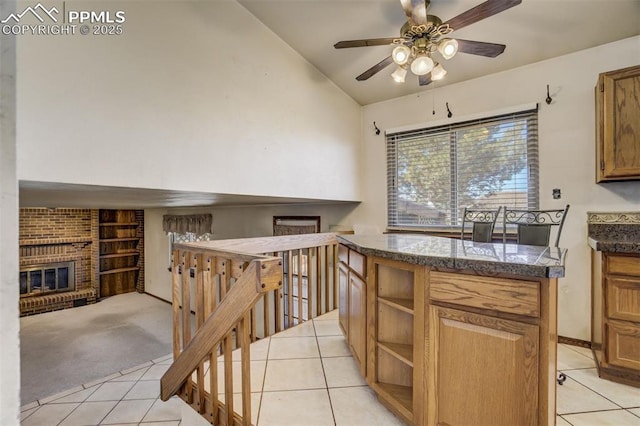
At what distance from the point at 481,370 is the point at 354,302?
0.89m

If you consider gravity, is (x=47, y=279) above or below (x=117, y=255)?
below

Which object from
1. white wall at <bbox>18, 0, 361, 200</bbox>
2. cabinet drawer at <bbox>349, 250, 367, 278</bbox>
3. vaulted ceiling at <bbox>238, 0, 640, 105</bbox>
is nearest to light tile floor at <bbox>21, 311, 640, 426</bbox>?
cabinet drawer at <bbox>349, 250, 367, 278</bbox>

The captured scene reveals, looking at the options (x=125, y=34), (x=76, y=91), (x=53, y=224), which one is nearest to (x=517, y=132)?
(x=125, y=34)

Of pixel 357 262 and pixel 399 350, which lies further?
pixel 357 262

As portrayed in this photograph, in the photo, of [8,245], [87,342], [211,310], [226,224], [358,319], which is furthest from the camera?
[226,224]

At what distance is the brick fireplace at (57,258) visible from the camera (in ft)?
21.2

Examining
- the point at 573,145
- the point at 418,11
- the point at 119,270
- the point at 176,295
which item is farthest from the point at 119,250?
the point at 573,145

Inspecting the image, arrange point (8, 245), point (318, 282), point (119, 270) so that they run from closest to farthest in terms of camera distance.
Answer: point (8, 245) → point (318, 282) → point (119, 270)

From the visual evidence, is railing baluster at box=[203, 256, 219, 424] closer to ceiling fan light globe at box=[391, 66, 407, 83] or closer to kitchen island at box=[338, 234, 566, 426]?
kitchen island at box=[338, 234, 566, 426]

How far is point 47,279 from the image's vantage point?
22.1 feet

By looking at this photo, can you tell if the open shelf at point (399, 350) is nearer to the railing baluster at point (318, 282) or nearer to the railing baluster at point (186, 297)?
the railing baluster at point (186, 297)

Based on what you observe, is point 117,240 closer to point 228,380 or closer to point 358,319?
point 228,380

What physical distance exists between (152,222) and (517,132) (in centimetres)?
822

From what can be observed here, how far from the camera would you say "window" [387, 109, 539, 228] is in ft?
9.22
